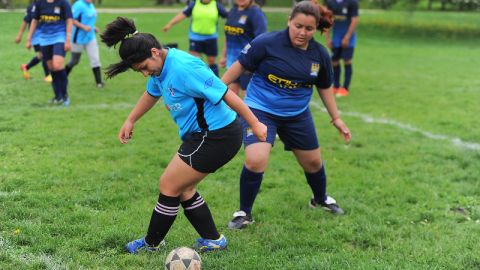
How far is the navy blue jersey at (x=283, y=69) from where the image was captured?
4324 millimetres

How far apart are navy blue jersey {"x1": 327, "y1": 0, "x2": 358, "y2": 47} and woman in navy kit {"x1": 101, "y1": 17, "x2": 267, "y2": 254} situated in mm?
7416

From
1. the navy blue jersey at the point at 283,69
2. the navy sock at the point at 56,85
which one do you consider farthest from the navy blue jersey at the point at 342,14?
the navy blue jersey at the point at 283,69

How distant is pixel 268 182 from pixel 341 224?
1234 mm

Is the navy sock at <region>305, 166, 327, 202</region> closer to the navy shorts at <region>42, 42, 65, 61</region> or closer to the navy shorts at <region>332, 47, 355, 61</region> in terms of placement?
the navy shorts at <region>42, 42, 65, 61</region>

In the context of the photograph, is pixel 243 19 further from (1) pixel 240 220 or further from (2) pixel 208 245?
(2) pixel 208 245

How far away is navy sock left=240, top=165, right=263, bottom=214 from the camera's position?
4348 mm

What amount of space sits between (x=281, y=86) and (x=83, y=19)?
6.74 metres

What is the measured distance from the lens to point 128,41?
3.26 metres

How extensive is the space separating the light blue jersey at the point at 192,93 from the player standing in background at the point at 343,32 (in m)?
7.03

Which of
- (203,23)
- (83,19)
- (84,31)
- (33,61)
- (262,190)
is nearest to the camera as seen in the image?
(262,190)

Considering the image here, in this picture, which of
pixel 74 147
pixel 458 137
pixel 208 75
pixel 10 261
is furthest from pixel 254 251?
pixel 458 137

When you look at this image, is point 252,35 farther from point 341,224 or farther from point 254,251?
point 254,251

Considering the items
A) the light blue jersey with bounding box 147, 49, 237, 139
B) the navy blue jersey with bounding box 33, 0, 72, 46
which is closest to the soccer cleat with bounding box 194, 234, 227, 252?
the light blue jersey with bounding box 147, 49, 237, 139

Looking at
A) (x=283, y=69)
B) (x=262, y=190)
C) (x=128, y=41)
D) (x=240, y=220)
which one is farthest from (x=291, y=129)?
(x=128, y=41)
